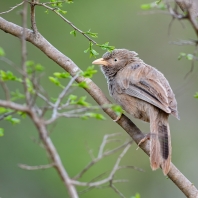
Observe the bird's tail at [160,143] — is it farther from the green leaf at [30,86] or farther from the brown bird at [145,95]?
the green leaf at [30,86]

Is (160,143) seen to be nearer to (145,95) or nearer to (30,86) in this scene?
(145,95)

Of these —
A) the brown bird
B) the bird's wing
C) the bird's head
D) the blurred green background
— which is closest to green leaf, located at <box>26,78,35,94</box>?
the brown bird

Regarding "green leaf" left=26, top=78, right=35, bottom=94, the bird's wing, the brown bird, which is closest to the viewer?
"green leaf" left=26, top=78, right=35, bottom=94

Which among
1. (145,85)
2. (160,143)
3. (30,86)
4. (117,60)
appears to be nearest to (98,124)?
(117,60)

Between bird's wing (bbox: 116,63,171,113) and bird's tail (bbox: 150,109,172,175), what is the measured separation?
0.18 m

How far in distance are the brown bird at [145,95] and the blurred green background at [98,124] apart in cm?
514

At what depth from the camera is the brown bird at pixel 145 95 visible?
527 centimetres

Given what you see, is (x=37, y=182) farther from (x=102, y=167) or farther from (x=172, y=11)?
(x=172, y=11)

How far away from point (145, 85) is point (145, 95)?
0.51 feet

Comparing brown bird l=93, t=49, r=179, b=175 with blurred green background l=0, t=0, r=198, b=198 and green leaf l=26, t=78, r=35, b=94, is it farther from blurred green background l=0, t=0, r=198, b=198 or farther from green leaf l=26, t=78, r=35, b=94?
blurred green background l=0, t=0, r=198, b=198

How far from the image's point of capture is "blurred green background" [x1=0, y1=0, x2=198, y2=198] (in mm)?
11523

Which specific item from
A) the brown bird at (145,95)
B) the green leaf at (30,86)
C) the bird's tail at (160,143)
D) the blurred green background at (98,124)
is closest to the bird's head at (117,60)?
the brown bird at (145,95)

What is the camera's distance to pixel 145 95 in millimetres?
5758

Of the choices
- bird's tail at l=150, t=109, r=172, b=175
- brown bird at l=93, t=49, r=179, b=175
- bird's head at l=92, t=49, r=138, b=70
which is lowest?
bird's tail at l=150, t=109, r=172, b=175
